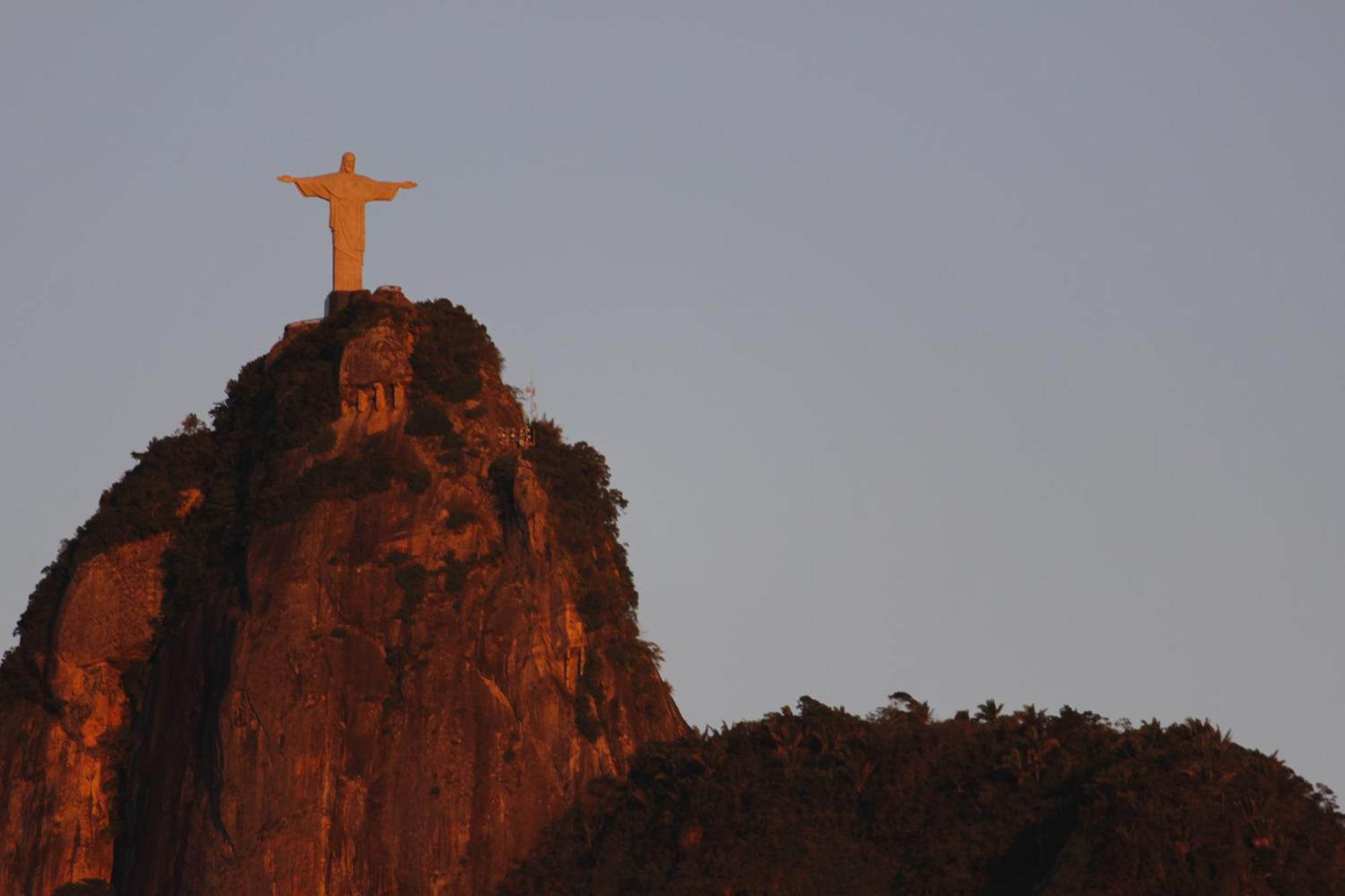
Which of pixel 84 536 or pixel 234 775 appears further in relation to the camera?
Result: pixel 84 536

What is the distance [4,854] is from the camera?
83.9m

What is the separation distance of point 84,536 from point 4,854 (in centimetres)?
936

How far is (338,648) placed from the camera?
80.4 meters

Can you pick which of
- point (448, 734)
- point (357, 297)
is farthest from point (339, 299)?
point (448, 734)

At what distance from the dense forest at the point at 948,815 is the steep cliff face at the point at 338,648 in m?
2.20

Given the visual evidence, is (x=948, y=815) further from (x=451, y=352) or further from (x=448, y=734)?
(x=451, y=352)

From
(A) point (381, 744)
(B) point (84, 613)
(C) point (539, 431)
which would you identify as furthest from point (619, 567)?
(B) point (84, 613)

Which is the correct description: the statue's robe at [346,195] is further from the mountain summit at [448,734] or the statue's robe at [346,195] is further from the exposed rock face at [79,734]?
the exposed rock face at [79,734]

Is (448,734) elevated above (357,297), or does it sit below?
below

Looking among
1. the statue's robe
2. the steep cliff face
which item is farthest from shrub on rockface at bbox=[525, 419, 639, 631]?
the statue's robe

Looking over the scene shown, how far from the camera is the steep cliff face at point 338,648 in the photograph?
78.8 meters

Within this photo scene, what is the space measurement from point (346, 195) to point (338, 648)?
14.3 meters

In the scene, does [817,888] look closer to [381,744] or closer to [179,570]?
[381,744]

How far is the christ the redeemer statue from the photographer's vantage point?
87.0m
